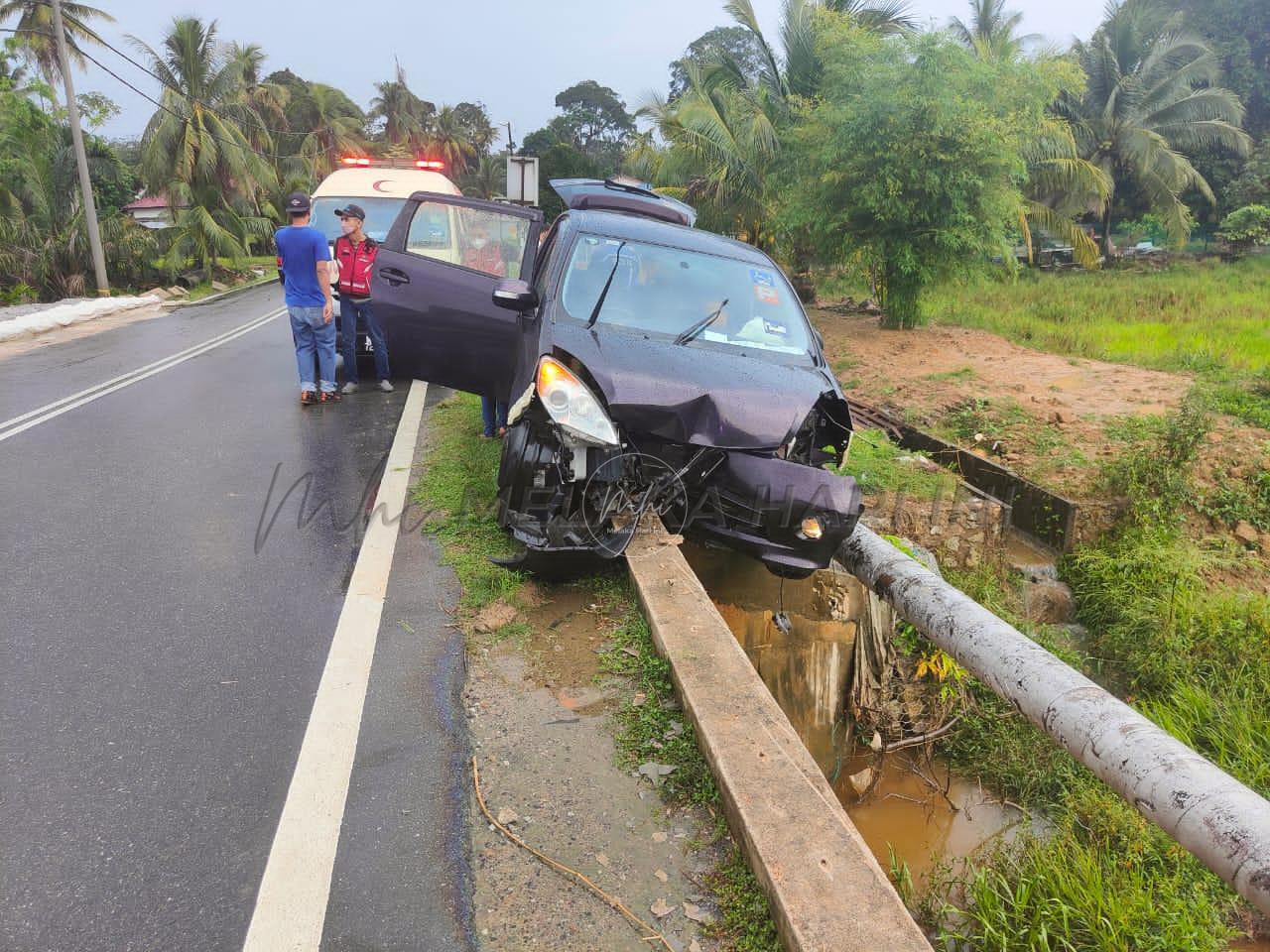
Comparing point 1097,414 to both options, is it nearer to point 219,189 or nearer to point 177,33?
point 219,189

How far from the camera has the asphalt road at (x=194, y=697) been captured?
241 centimetres

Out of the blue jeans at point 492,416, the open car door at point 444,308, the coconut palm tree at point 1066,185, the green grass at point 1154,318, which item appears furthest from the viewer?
the coconut palm tree at point 1066,185

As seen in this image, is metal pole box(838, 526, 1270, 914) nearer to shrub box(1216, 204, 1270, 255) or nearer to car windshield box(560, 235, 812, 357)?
car windshield box(560, 235, 812, 357)

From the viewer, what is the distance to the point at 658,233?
5551mm

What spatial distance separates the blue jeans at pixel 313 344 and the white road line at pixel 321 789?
392 centimetres

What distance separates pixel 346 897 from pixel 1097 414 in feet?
31.1

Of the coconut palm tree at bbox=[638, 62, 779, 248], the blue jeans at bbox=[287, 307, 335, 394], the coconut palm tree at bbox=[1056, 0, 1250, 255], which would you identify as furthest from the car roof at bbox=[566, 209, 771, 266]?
the coconut palm tree at bbox=[1056, 0, 1250, 255]

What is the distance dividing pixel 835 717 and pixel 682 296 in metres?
2.48

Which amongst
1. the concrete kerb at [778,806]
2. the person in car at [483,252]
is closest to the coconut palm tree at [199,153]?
the person in car at [483,252]

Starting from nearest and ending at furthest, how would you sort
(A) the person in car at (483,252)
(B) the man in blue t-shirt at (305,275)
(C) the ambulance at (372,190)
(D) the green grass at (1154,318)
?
(A) the person in car at (483,252), (B) the man in blue t-shirt at (305,275), (C) the ambulance at (372,190), (D) the green grass at (1154,318)

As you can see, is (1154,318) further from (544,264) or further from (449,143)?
(449,143)

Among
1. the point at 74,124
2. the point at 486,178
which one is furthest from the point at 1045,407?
the point at 486,178

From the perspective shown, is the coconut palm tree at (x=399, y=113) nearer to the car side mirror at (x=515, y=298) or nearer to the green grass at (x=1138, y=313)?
the green grass at (x=1138, y=313)

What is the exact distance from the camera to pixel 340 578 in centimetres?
459
